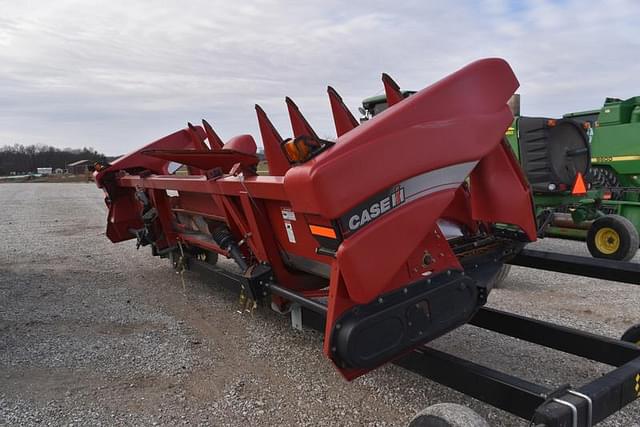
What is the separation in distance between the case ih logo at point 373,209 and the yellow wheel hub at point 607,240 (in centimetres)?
534

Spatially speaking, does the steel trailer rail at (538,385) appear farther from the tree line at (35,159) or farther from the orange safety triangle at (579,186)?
the tree line at (35,159)

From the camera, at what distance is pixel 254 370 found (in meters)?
3.43

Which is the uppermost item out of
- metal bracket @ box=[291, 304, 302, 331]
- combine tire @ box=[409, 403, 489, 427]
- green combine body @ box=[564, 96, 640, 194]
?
green combine body @ box=[564, 96, 640, 194]

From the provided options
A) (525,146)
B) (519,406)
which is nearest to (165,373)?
(519,406)

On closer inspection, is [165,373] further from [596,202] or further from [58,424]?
[596,202]

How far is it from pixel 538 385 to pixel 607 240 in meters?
5.14

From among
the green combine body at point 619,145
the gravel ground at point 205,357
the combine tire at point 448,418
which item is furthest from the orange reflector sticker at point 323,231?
→ the green combine body at point 619,145

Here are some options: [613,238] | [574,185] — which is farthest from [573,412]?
[613,238]

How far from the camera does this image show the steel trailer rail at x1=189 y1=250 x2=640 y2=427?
5.75 feet

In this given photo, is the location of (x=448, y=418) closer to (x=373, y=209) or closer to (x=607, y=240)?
(x=373, y=209)

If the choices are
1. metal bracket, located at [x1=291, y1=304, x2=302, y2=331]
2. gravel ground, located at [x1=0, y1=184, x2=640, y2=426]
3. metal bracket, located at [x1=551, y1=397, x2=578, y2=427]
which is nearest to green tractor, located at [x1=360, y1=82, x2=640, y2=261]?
gravel ground, located at [x1=0, y1=184, x2=640, y2=426]

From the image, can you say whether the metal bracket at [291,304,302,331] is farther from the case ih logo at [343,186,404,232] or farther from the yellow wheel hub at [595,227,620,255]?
the yellow wheel hub at [595,227,620,255]

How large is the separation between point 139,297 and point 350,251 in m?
3.88

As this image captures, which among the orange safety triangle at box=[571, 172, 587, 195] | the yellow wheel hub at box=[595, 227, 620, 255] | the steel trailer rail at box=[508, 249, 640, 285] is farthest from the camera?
the yellow wheel hub at box=[595, 227, 620, 255]
